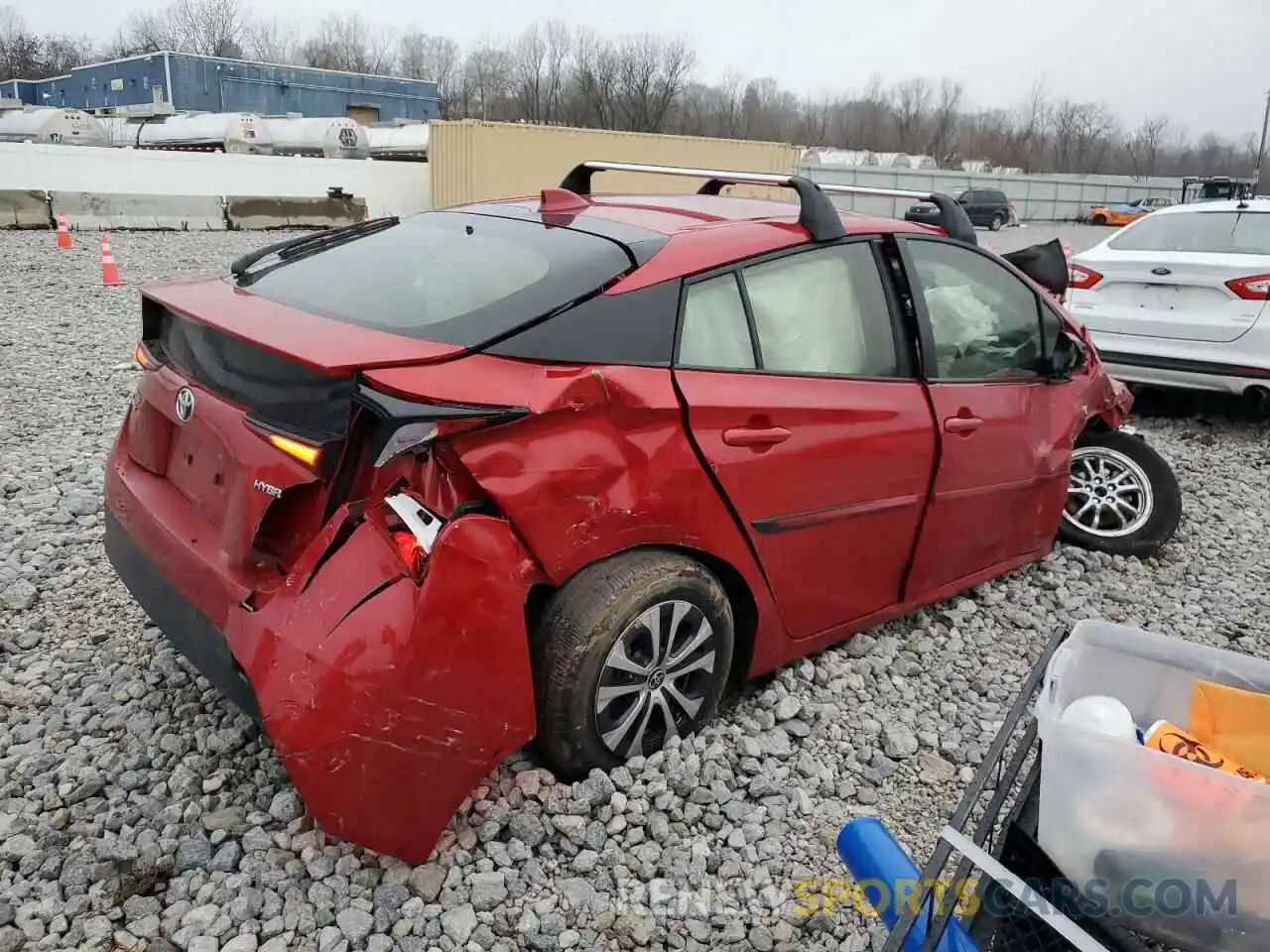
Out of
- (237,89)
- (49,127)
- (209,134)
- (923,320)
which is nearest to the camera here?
(923,320)

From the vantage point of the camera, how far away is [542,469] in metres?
2.28

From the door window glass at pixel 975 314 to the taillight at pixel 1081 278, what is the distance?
11.6 feet

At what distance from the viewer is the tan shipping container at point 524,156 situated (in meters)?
22.3

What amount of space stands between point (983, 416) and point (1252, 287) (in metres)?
3.95

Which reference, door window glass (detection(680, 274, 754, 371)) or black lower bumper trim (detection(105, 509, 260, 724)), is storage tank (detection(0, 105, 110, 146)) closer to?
black lower bumper trim (detection(105, 509, 260, 724))

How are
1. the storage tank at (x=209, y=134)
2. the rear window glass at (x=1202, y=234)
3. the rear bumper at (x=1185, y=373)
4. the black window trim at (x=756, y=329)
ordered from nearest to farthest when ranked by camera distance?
the black window trim at (x=756, y=329)
the rear bumper at (x=1185, y=373)
the rear window glass at (x=1202, y=234)
the storage tank at (x=209, y=134)

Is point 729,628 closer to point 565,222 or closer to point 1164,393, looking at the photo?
point 565,222

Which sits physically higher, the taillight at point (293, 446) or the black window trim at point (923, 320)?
the black window trim at point (923, 320)

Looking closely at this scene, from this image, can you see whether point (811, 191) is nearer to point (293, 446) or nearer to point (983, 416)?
point (983, 416)

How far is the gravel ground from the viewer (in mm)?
2215

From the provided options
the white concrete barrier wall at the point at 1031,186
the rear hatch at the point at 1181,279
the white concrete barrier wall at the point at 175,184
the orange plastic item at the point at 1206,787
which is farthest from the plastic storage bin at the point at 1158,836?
the white concrete barrier wall at the point at 1031,186

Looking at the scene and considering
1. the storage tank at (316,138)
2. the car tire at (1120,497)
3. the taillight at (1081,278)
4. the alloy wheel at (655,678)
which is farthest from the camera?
the storage tank at (316,138)

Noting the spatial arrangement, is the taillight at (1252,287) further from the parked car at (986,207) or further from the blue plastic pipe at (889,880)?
the parked car at (986,207)

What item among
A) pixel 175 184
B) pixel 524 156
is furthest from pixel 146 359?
pixel 524 156
